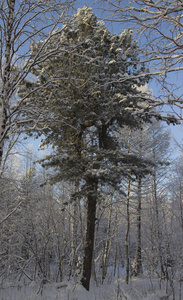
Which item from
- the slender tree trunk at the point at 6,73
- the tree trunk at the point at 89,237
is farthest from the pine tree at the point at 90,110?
the slender tree trunk at the point at 6,73

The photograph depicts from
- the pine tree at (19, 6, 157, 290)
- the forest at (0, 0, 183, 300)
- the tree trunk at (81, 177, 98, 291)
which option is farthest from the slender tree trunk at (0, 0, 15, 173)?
the tree trunk at (81, 177, 98, 291)

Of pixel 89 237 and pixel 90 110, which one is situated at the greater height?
pixel 90 110

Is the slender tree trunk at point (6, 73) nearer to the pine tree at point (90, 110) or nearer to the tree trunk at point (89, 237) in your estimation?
the pine tree at point (90, 110)

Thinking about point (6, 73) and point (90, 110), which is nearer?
point (6, 73)

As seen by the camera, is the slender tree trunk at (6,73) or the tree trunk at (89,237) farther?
the tree trunk at (89,237)

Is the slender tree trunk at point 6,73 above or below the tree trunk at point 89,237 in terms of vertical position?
above

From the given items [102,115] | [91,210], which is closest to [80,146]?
[102,115]

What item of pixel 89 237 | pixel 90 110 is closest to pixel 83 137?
pixel 90 110

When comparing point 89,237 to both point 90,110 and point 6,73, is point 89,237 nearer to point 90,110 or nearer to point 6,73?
point 90,110

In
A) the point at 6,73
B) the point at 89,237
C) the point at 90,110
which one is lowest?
the point at 89,237

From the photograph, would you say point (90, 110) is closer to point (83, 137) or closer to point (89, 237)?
point (83, 137)

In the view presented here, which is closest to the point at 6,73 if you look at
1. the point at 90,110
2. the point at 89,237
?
the point at 90,110

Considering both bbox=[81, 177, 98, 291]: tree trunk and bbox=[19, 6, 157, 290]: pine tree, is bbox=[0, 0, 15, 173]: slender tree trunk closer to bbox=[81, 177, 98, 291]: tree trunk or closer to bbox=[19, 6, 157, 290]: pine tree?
bbox=[19, 6, 157, 290]: pine tree

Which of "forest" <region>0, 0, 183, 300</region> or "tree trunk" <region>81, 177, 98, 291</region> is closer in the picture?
"forest" <region>0, 0, 183, 300</region>
